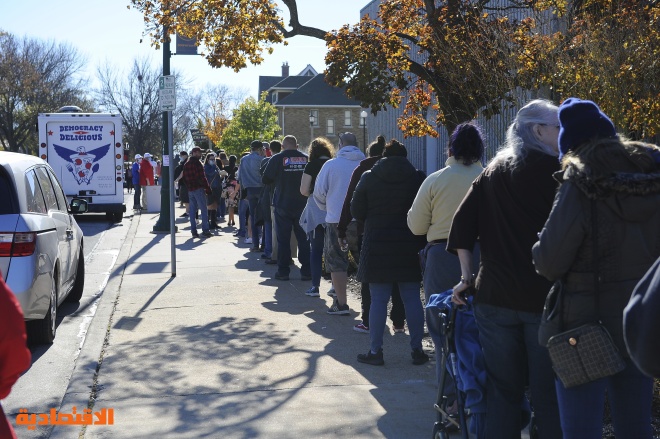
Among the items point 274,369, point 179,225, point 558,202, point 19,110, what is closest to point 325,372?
point 274,369

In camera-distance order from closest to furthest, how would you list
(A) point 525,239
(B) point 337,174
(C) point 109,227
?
(A) point 525,239 < (B) point 337,174 < (C) point 109,227

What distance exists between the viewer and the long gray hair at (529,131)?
4.18 meters

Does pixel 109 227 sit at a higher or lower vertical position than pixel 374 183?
lower

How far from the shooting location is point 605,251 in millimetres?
3484

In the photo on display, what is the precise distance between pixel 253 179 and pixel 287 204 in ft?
12.4

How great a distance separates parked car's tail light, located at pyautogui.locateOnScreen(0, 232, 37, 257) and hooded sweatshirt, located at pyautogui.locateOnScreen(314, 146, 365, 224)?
311cm

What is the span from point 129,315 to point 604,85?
17.6 ft

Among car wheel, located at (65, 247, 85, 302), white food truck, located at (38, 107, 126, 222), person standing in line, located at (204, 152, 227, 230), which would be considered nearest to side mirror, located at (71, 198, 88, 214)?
car wheel, located at (65, 247, 85, 302)

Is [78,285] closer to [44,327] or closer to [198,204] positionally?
[44,327]

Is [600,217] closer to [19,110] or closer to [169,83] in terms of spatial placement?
[169,83]

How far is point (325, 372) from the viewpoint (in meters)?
6.93

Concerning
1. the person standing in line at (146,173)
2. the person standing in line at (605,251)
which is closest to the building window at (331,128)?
the person standing in line at (146,173)

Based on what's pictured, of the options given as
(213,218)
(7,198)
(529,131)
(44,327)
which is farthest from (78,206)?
(213,218)

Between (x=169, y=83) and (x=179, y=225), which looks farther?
(x=179, y=225)
